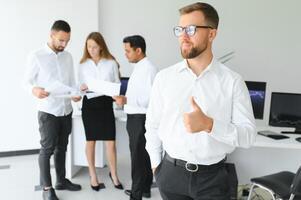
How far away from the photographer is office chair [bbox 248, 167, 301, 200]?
2.24 metres

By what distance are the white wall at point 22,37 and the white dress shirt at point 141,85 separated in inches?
64.6

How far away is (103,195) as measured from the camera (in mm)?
3131

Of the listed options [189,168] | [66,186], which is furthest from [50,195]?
[189,168]

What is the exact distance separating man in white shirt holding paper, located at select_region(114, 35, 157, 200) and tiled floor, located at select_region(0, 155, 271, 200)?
350 mm

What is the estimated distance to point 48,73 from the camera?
110 inches

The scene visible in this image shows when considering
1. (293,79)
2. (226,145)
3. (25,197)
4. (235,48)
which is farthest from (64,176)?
(293,79)

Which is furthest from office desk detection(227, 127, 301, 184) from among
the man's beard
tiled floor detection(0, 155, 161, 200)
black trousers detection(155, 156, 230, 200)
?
the man's beard

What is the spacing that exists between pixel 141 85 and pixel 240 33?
81.7 inches

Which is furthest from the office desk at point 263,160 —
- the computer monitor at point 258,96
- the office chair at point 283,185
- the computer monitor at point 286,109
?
the office chair at point 283,185

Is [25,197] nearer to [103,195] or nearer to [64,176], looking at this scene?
[64,176]

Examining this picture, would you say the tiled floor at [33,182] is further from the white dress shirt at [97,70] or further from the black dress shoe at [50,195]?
the white dress shirt at [97,70]

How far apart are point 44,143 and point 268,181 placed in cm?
201

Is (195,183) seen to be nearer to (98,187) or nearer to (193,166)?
(193,166)

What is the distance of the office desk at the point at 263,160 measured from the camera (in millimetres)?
3162
